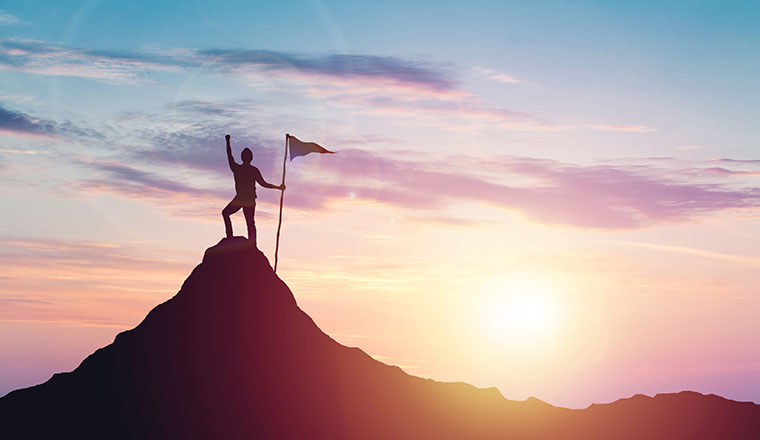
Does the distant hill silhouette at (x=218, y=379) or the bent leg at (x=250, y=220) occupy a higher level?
the bent leg at (x=250, y=220)

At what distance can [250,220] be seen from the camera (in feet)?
132

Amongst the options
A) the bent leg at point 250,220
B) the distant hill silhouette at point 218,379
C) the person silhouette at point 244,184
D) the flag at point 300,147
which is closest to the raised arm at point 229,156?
the person silhouette at point 244,184

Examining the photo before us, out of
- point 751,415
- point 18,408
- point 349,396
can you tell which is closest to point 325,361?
point 349,396

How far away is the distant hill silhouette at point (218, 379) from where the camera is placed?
130 ft

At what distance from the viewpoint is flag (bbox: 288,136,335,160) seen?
145ft

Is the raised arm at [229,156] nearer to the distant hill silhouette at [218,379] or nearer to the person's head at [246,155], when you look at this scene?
the person's head at [246,155]

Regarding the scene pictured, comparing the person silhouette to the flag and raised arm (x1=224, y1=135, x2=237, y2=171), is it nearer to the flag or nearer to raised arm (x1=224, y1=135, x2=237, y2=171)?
raised arm (x1=224, y1=135, x2=237, y2=171)

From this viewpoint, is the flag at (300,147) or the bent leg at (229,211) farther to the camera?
the flag at (300,147)

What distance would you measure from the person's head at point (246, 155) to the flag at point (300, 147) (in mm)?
4719

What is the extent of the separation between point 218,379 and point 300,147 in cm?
1269

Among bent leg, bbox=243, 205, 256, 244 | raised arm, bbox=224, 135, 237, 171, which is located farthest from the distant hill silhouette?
raised arm, bbox=224, 135, 237, 171

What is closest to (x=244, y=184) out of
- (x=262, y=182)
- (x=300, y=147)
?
Answer: (x=262, y=182)

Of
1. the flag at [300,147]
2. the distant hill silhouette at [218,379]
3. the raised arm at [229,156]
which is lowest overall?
the distant hill silhouette at [218,379]

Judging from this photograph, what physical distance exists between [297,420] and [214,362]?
5.01m
